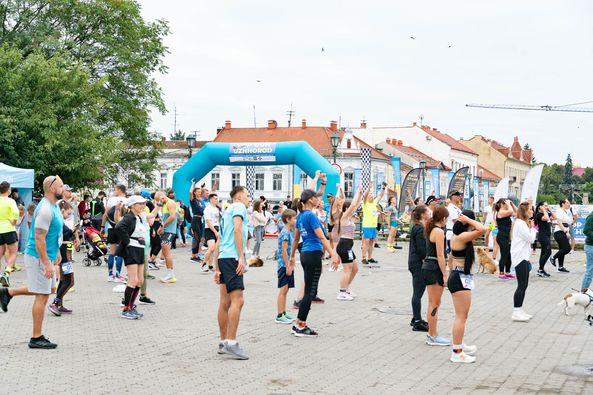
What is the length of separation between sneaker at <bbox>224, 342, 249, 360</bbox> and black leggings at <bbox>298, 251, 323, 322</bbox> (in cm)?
160

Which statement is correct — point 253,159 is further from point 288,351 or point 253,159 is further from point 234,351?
point 234,351

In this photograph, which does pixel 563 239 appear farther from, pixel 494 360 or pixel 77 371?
pixel 77 371

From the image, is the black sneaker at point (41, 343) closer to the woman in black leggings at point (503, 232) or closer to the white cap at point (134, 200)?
the white cap at point (134, 200)

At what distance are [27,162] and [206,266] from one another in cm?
1228

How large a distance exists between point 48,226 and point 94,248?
420 inches

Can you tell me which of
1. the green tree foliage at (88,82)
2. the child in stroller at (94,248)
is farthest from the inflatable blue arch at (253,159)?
the child in stroller at (94,248)

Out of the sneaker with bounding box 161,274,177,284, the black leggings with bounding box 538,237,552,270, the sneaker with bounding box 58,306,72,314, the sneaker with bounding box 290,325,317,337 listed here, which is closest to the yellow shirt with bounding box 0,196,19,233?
the sneaker with bounding box 161,274,177,284

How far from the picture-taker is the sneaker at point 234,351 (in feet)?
26.9

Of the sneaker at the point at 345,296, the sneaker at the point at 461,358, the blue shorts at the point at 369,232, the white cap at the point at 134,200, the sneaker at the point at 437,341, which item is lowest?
the sneaker at the point at 345,296

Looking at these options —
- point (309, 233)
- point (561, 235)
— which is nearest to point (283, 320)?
point (309, 233)

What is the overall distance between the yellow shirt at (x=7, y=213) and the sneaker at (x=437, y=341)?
9137 mm

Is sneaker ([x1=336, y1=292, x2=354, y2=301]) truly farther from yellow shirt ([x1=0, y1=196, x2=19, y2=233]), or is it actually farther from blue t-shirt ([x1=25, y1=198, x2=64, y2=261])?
yellow shirt ([x1=0, y1=196, x2=19, y2=233])

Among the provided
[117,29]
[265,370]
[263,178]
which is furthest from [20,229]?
[263,178]

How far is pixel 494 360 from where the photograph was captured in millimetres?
8391
